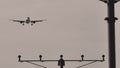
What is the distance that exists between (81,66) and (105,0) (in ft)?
78.1

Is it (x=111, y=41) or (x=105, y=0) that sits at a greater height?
(x=105, y=0)

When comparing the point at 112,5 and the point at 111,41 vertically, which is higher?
the point at 112,5

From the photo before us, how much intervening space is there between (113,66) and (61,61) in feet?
57.3

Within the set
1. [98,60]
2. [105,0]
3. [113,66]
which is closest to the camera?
[113,66]

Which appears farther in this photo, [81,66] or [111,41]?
[81,66]

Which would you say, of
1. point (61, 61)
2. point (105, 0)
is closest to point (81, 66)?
point (61, 61)

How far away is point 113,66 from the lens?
8797 millimetres

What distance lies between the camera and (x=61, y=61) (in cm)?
2619

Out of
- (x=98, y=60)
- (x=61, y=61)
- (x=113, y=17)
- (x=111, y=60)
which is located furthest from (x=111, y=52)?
(x=98, y=60)

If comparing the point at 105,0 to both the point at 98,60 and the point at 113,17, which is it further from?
the point at 98,60

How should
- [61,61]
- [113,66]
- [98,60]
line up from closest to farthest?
[113,66] → [61,61] → [98,60]

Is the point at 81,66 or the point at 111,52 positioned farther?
the point at 81,66

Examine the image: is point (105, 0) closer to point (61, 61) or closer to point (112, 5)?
point (112, 5)

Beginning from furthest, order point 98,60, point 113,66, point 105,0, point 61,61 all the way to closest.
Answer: point 98,60, point 61,61, point 105,0, point 113,66
